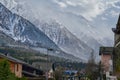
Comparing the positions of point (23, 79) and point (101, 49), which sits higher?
point (101, 49)

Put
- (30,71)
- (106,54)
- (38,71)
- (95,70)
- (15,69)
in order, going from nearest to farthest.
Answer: (15,69)
(106,54)
(95,70)
(30,71)
(38,71)

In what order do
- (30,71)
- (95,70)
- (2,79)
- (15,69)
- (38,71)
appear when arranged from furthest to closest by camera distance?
(38,71)
(30,71)
(95,70)
(15,69)
(2,79)

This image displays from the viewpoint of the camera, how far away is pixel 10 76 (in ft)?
121

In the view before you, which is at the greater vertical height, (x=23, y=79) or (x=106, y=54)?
(x=106, y=54)

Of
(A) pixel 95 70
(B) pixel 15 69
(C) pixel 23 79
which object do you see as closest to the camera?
(C) pixel 23 79

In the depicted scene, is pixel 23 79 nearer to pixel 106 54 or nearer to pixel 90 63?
pixel 106 54

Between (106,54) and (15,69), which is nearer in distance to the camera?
(15,69)

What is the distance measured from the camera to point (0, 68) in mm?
36656

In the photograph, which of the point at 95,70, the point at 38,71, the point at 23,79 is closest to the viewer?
the point at 23,79

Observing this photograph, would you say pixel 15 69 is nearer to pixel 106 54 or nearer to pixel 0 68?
pixel 106 54

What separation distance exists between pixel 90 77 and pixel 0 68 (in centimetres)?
6947

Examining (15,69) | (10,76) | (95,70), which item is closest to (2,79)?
(10,76)

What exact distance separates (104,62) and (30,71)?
35137mm

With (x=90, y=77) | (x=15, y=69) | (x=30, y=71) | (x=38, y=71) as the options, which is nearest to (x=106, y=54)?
(x=90, y=77)
